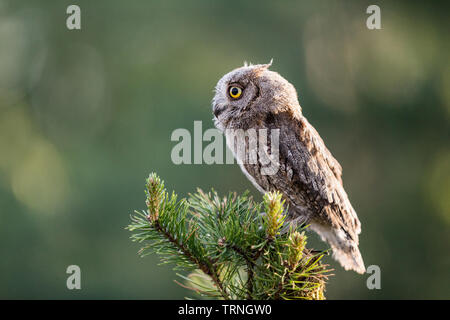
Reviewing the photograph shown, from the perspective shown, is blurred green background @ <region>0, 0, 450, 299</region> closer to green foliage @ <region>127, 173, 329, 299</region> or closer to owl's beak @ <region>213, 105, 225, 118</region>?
owl's beak @ <region>213, 105, 225, 118</region>

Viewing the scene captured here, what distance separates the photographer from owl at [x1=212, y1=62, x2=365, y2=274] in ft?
6.11

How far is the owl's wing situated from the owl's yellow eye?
301 millimetres

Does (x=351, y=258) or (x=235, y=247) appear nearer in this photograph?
(x=235, y=247)

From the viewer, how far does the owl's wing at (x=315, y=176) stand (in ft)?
6.09

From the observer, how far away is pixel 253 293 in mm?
1346

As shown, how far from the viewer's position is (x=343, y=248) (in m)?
2.09

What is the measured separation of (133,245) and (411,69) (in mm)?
3454

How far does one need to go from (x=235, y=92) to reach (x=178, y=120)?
2172 millimetres

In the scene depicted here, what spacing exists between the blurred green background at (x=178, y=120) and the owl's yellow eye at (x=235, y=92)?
1.98 metres

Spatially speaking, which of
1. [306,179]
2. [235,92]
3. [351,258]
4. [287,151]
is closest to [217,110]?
[235,92]

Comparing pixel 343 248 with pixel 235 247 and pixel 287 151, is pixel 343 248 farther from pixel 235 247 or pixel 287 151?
pixel 235 247

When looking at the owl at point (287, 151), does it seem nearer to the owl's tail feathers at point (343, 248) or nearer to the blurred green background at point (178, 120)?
the owl's tail feathers at point (343, 248)
